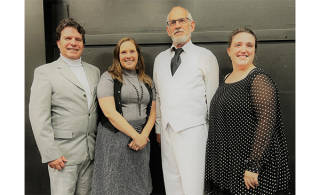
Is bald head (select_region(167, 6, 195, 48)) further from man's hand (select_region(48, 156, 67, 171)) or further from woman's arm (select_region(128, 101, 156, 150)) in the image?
man's hand (select_region(48, 156, 67, 171))

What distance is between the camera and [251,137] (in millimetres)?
1536

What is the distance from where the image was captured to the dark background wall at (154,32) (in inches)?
95.7

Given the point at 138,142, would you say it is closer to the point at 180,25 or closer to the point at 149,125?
the point at 149,125

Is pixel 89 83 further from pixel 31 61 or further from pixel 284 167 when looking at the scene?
pixel 284 167

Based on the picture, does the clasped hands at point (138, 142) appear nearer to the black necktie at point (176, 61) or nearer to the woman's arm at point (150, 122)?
the woman's arm at point (150, 122)

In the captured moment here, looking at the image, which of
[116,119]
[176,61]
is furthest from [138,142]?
[176,61]

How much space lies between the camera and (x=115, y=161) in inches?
71.0

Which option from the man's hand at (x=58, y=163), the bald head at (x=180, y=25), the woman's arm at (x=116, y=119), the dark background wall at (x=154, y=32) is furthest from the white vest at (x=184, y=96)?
the man's hand at (x=58, y=163)

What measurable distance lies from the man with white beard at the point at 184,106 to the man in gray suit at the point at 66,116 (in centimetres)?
75

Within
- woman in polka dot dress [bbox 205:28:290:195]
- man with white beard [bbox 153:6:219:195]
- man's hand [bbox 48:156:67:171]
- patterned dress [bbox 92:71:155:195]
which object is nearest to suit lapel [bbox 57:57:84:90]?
patterned dress [bbox 92:71:155:195]

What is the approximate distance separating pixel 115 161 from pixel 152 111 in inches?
23.5

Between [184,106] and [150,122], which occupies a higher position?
[184,106]

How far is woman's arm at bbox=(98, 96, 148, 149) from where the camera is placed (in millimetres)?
1788

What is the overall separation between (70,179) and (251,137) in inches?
64.4
